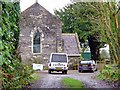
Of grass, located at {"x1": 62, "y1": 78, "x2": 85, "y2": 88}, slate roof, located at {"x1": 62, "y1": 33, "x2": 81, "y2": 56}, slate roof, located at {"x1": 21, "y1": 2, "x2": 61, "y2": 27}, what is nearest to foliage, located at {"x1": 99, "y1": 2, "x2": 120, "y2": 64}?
grass, located at {"x1": 62, "y1": 78, "x2": 85, "y2": 88}

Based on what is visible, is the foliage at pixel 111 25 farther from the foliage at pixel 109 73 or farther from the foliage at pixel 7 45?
the foliage at pixel 7 45

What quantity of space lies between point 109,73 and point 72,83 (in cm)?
220

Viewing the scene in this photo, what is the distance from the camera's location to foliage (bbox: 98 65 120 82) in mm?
8463

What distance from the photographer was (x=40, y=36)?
988 cm

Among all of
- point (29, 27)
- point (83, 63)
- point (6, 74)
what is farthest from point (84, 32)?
point (6, 74)

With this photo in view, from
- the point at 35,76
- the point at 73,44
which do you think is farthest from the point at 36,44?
the point at 73,44

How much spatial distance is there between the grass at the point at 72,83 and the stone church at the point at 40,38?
78 centimetres

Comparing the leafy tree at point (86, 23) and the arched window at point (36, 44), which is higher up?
the leafy tree at point (86, 23)

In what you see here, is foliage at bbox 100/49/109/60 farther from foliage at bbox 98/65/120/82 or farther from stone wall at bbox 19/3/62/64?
stone wall at bbox 19/3/62/64

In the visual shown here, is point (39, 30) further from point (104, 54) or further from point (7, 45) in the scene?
point (7, 45)

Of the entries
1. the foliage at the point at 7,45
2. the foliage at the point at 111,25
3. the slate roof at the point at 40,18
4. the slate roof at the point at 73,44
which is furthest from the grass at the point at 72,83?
the slate roof at the point at 40,18

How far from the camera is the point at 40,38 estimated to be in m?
9.73

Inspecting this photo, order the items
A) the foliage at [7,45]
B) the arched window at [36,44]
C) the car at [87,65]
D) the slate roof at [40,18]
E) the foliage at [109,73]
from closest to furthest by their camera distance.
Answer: the foliage at [7,45]
the foliage at [109,73]
the arched window at [36,44]
the car at [87,65]
the slate roof at [40,18]

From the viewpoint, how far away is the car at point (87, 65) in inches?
358
